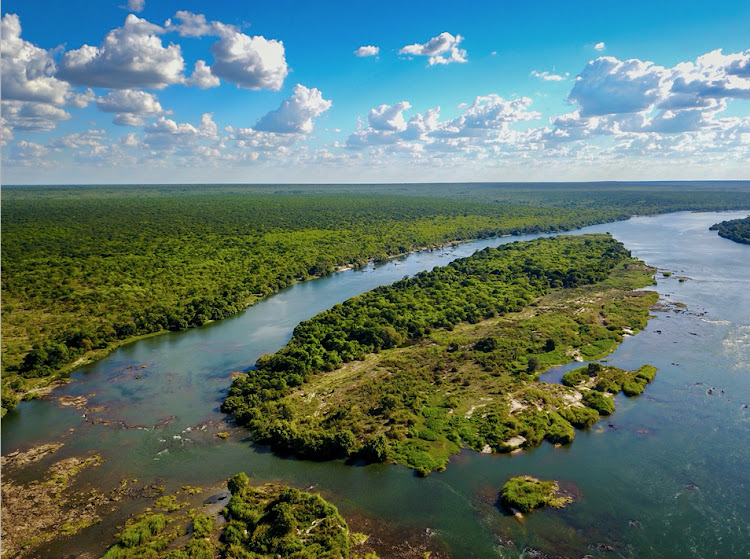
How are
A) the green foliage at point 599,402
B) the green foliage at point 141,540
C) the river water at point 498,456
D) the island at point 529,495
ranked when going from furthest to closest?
the green foliage at point 599,402
the island at point 529,495
the river water at point 498,456
the green foliage at point 141,540

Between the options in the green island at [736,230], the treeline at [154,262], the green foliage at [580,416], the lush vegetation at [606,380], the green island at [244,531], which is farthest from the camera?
the green island at [736,230]

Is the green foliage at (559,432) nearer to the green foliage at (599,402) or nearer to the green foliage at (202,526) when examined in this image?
A: the green foliage at (599,402)

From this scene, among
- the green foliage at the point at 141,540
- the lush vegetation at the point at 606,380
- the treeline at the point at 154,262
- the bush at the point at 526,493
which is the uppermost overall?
the treeline at the point at 154,262

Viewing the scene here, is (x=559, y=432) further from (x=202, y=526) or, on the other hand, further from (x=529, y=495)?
(x=202, y=526)

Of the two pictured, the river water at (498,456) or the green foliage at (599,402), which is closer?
the river water at (498,456)

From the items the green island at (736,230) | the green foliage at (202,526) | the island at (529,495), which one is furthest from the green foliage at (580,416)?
the green island at (736,230)

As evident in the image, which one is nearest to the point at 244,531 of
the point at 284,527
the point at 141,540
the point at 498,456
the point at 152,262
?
the point at 284,527
